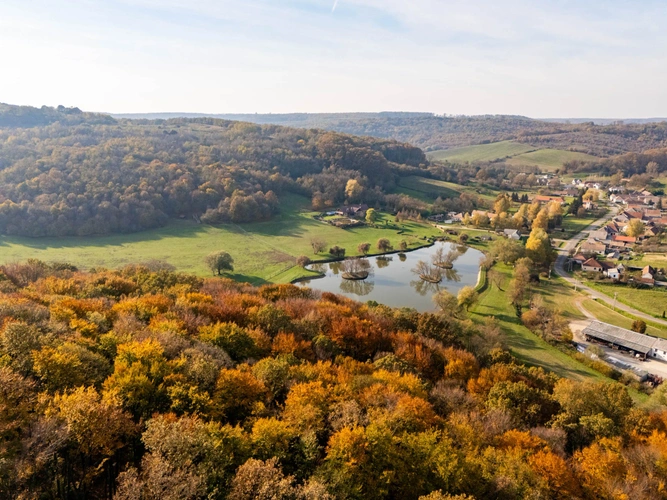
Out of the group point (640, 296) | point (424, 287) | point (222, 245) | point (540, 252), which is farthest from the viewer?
point (222, 245)

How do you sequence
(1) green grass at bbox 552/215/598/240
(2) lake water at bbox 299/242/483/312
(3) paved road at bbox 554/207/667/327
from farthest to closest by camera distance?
1. (1) green grass at bbox 552/215/598/240
2. (2) lake water at bbox 299/242/483/312
3. (3) paved road at bbox 554/207/667/327

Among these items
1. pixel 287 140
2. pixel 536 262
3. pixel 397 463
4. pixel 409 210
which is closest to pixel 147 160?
pixel 287 140

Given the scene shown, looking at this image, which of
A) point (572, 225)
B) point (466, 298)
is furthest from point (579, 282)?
point (572, 225)

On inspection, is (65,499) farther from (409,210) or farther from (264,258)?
(409,210)

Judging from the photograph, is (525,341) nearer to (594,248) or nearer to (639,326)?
(639,326)

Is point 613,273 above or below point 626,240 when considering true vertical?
below

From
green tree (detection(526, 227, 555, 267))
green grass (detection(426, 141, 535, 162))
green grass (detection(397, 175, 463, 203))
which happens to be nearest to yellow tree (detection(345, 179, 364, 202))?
green grass (detection(397, 175, 463, 203))

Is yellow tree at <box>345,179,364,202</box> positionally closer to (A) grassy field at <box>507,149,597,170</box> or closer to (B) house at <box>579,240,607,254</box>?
(B) house at <box>579,240,607,254</box>
